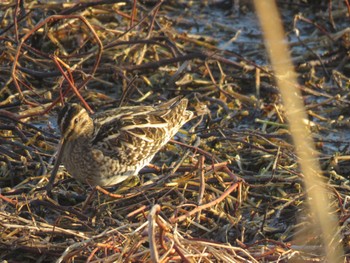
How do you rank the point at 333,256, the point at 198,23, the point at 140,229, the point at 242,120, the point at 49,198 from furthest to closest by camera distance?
1. the point at 198,23
2. the point at 242,120
3. the point at 49,198
4. the point at 333,256
5. the point at 140,229

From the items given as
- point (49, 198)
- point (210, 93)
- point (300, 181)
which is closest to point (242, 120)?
point (210, 93)

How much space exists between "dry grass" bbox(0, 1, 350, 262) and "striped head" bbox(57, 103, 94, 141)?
0.25 m

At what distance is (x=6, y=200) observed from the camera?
5.31m

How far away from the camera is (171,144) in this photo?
22.8 ft

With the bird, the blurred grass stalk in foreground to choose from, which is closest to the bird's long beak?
the bird

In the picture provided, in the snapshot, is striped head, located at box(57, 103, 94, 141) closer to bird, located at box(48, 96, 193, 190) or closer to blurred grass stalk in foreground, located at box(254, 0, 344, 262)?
bird, located at box(48, 96, 193, 190)

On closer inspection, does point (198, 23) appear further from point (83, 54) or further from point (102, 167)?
point (102, 167)

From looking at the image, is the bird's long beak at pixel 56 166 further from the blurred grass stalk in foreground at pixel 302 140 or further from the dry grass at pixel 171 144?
the blurred grass stalk in foreground at pixel 302 140

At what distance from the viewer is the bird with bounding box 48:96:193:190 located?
6.05 metres

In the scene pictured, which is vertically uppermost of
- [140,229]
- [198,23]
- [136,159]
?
[140,229]

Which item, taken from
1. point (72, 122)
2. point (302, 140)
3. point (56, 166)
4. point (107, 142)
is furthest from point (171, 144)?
point (56, 166)

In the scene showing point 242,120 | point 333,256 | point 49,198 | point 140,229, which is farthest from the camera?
point 242,120

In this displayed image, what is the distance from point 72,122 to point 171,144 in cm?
115

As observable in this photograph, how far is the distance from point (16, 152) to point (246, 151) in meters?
1.76
